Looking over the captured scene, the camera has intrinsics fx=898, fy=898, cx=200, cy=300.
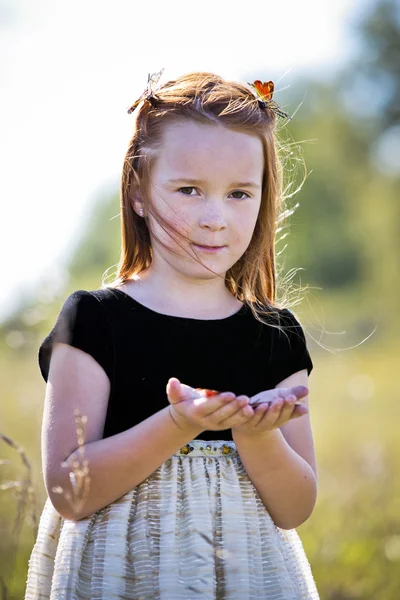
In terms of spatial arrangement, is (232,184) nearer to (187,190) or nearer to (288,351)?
(187,190)

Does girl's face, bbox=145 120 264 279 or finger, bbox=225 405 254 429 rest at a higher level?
girl's face, bbox=145 120 264 279

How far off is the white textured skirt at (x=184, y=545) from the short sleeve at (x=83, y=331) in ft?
1.13

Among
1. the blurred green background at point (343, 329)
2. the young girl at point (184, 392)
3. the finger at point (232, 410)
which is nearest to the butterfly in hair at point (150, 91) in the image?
the young girl at point (184, 392)

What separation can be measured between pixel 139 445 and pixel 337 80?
134 feet

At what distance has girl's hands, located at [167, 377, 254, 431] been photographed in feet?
6.57

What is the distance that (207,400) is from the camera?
202cm

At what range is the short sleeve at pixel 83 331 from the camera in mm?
2381

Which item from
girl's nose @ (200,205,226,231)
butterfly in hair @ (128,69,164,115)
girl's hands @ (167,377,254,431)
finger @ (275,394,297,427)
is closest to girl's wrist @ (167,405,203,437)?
girl's hands @ (167,377,254,431)

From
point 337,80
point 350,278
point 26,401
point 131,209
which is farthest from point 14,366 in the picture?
point 337,80

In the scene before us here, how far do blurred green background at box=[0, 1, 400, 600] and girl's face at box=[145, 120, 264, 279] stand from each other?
15.5 inches

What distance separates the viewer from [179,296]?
259 cm

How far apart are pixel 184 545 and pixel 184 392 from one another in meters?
0.43

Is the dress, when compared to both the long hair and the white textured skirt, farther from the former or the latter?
the long hair

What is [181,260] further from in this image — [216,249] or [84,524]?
[84,524]
